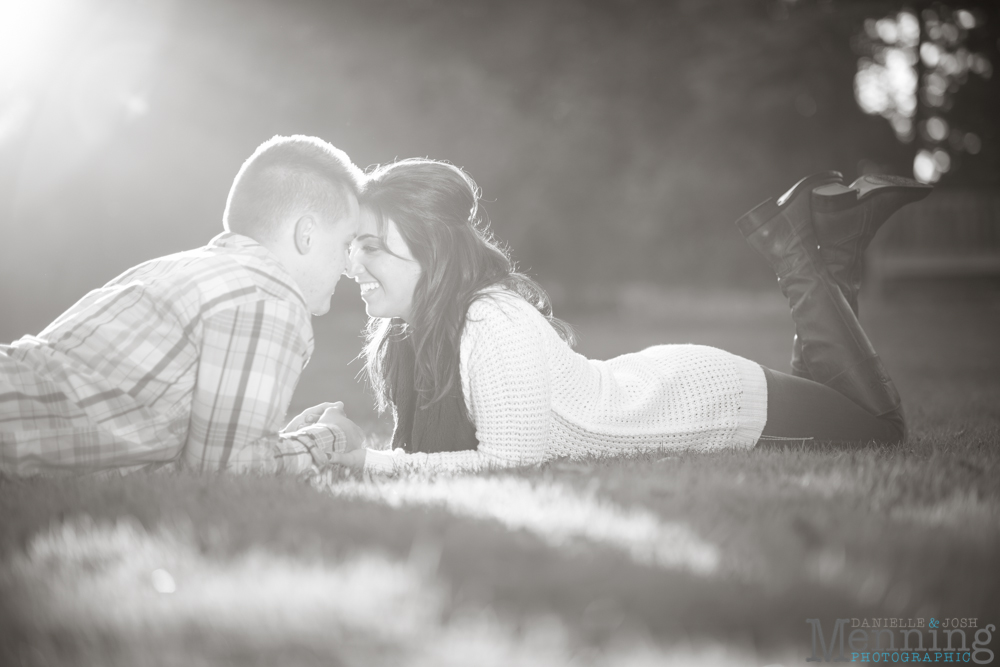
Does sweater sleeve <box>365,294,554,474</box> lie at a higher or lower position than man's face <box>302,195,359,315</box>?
lower

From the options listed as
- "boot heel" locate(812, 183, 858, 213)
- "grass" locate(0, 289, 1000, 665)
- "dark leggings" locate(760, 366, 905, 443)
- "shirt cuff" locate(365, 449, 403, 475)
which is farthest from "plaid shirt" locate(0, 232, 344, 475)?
"boot heel" locate(812, 183, 858, 213)

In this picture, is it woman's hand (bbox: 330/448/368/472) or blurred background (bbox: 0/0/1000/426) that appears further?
blurred background (bbox: 0/0/1000/426)

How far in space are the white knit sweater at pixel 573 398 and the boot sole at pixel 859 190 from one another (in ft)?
2.62

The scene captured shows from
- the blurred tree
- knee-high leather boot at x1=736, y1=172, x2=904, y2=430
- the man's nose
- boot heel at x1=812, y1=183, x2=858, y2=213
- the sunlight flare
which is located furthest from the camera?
the blurred tree

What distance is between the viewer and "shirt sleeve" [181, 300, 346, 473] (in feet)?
7.04

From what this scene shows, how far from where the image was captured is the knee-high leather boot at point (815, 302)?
311 cm

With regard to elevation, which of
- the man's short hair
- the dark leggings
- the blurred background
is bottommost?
the dark leggings

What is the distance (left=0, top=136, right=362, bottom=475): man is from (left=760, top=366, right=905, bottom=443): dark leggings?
168 centimetres

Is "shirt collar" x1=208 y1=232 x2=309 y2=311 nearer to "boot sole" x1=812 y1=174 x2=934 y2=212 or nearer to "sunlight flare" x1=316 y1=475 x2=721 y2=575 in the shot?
"sunlight flare" x1=316 y1=475 x2=721 y2=575

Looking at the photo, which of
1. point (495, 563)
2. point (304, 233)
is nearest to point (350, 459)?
point (304, 233)

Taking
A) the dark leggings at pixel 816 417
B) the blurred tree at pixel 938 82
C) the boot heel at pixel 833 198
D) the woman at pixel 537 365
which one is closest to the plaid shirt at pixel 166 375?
the woman at pixel 537 365

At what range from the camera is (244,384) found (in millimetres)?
2145

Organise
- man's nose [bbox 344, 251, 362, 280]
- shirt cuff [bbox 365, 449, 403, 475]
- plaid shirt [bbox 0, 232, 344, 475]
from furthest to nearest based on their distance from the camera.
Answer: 1. man's nose [bbox 344, 251, 362, 280]
2. shirt cuff [bbox 365, 449, 403, 475]
3. plaid shirt [bbox 0, 232, 344, 475]

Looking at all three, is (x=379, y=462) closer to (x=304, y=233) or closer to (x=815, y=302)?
(x=304, y=233)
